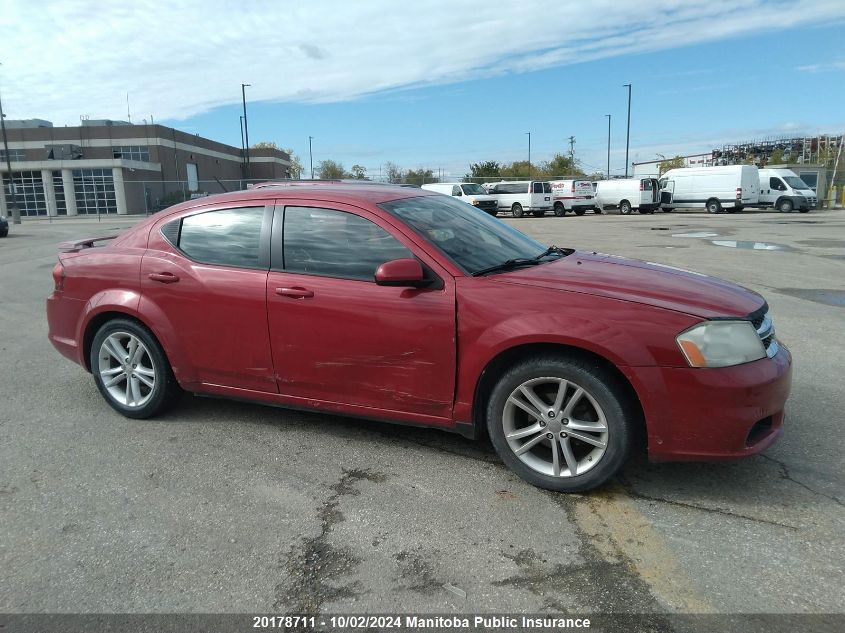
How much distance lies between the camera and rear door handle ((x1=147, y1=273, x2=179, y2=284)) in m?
4.28

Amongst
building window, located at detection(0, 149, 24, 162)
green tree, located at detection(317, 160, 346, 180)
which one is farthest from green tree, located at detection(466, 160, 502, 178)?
building window, located at detection(0, 149, 24, 162)

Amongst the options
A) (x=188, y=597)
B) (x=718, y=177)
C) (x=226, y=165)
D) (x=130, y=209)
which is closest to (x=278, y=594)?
(x=188, y=597)

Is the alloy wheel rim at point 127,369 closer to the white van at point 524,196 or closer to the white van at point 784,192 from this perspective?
the white van at point 524,196

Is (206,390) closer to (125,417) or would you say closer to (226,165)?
(125,417)

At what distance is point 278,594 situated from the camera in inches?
102

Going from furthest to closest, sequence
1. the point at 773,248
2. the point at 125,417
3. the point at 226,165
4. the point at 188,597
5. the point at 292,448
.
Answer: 1. the point at 226,165
2. the point at 773,248
3. the point at 125,417
4. the point at 292,448
5. the point at 188,597

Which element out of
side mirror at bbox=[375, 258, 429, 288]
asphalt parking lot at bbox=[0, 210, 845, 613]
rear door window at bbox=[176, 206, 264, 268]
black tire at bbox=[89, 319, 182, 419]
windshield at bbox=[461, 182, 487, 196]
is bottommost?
asphalt parking lot at bbox=[0, 210, 845, 613]

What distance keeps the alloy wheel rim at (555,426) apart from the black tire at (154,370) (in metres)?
2.41

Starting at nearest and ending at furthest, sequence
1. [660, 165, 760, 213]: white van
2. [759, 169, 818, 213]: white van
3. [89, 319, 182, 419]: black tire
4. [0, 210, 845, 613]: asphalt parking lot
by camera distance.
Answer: [0, 210, 845, 613]: asphalt parking lot < [89, 319, 182, 419]: black tire < [660, 165, 760, 213]: white van < [759, 169, 818, 213]: white van

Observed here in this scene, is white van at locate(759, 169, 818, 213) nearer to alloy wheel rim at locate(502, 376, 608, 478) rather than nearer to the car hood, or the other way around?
the car hood

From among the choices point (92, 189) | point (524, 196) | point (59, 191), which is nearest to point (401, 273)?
point (524, 196)

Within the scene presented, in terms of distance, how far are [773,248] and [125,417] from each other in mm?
15330

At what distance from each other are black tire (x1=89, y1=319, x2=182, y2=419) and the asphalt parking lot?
0.11 meters

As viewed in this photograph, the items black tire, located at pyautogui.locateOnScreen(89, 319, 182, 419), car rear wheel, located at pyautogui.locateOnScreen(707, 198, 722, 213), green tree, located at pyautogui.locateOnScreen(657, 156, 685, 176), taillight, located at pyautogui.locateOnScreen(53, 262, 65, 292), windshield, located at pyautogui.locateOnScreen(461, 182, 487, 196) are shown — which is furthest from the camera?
green tree, located at pyautogui.locateOnScreen(657, 156, 685, 176)
